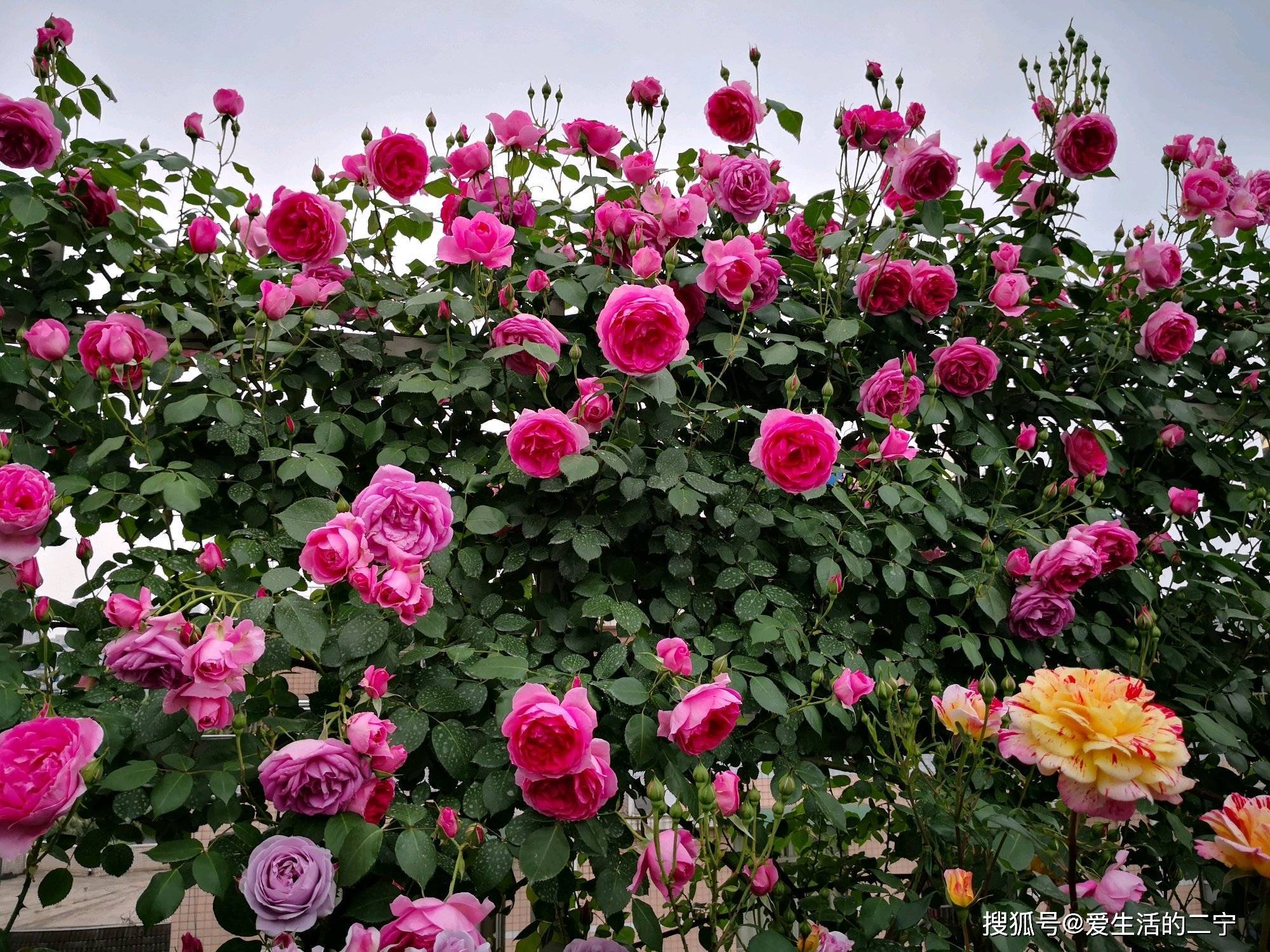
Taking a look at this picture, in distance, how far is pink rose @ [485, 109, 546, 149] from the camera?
1.47m

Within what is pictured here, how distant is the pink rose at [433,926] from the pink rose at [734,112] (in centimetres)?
125

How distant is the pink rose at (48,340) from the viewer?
1.26 m

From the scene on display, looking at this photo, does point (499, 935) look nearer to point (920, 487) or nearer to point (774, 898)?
point (774, 898)

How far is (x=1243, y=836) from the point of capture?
81 centimetres

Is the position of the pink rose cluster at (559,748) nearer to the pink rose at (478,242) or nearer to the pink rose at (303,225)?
the pink rose at (478,242)

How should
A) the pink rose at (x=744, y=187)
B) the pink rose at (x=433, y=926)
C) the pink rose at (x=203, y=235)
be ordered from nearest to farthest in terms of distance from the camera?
the pink rose at (x=433, y=926)
the pink rose at (x=203, y=235)
the pink rose at (x=744, y=187)

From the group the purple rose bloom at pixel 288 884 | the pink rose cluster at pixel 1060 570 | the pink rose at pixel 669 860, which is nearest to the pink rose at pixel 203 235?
the purple rose bloom at pixel 288 884

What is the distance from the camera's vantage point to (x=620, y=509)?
138 cm

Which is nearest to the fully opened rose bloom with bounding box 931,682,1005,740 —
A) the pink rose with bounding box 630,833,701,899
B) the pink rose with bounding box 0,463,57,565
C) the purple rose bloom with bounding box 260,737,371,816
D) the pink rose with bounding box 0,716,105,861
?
the pink rose with bounding box 630,833,701,899

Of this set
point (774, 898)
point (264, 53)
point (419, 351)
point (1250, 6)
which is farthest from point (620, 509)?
point (1250, 6)

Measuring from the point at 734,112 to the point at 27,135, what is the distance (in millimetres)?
1120

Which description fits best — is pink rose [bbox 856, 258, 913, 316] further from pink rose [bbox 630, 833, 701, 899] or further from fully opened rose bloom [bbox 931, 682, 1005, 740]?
pink rose [bbox 630, 833, 701, 899]

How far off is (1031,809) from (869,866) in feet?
0.93

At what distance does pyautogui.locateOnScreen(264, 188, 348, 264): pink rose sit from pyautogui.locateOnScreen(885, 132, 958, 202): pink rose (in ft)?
2.99
